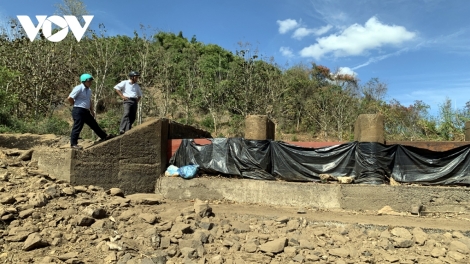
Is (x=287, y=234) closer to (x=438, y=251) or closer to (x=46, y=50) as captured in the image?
(x=438, y=251)

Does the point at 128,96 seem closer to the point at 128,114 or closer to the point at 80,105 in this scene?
the point at 128,114

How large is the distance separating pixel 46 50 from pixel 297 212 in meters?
15.9

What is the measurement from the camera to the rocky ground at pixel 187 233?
4621 millimetres

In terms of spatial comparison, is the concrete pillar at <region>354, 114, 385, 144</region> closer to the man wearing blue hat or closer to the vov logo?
the man wearing blue hat

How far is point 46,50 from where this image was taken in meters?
17.2

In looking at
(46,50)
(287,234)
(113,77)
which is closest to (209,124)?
(113,77)

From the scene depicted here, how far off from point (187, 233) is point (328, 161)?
3451mm

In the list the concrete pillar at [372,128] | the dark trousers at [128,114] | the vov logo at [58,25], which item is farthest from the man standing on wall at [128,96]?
the vov logo at [58,25]

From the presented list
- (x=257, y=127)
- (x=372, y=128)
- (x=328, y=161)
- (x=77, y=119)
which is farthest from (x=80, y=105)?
(x=372, y=128)

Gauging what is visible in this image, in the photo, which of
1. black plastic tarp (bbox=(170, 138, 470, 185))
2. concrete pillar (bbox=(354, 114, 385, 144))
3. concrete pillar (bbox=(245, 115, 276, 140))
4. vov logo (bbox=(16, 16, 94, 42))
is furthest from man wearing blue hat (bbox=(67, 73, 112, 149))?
vov logo (bbox=(16, 16, 94, 42))

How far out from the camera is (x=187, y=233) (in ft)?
17.2

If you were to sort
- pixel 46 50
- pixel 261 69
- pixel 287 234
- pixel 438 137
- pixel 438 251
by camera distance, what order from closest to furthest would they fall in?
pixel 438 251 → pixel 287 234 → pixel 438 137 → pixel 46 50 → pixel 261 69

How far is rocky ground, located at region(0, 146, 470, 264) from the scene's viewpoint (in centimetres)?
462

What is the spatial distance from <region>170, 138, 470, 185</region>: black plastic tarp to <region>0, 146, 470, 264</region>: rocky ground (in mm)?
872
